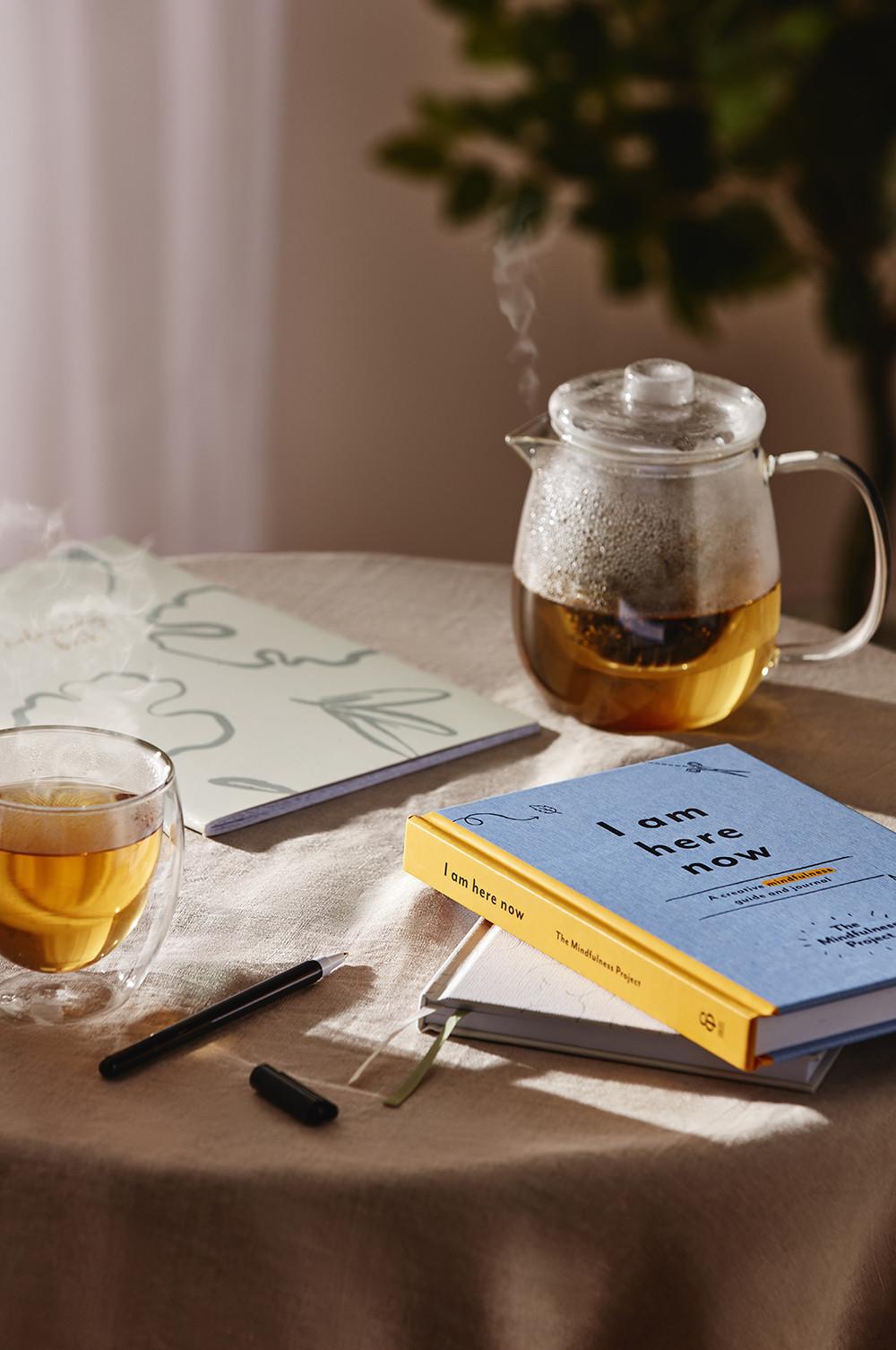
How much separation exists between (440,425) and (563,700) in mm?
1453

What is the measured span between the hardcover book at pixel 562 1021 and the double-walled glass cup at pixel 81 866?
0.45 feet

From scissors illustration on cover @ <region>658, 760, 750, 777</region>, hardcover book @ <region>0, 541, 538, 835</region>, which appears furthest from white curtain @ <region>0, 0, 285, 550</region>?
scissors illustration on cover @ <region>658, 760, 750, 777</region>

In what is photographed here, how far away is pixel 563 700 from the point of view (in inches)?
38.7

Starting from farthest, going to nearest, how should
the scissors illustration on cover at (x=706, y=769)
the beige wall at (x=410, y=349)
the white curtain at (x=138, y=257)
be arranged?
the beige wall at (x=410, y=349) → the white curtain at (x=138, y=257) → the scissors illustration on cover at (x=706, y=769)

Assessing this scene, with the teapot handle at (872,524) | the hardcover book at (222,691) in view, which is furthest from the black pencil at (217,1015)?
the teapot handle at (872,524)

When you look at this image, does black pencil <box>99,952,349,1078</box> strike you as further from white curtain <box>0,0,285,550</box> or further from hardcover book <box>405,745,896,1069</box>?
white curtain <box>0,0,285,550</box>

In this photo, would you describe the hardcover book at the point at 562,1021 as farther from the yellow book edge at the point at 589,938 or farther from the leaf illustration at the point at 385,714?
the leaf illustration at the point at 385,714

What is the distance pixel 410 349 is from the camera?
232 centimetres

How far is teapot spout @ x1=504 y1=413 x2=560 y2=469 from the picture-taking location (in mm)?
954

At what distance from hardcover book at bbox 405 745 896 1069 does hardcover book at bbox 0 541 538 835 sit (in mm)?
145

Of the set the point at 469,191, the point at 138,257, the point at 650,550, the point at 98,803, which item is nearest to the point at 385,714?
the point at 650,550

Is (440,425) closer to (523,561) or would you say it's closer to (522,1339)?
(523,561)

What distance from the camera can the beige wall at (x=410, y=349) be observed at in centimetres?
221

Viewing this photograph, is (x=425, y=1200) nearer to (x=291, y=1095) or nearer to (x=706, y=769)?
(x=291, y=1095)
